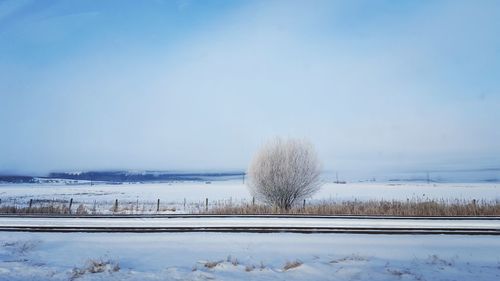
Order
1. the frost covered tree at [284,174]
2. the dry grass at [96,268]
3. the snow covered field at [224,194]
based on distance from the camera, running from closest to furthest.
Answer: the dry grass at [96,268]
the frost covered tree at [284,174]
the snow covered field at [224,194]

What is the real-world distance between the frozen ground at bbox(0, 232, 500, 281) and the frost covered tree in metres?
17.2

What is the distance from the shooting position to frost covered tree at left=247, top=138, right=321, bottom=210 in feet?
108

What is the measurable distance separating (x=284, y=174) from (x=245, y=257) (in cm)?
2089

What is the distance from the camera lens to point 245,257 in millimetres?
12453

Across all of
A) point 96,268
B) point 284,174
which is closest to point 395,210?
point 284,174

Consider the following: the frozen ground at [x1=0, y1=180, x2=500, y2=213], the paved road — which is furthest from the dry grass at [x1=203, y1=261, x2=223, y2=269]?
the frozen ground at [x1=0, y1=180, x2=500, y2=213]

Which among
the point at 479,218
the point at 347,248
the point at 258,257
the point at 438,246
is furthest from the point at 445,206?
the point at 258,257

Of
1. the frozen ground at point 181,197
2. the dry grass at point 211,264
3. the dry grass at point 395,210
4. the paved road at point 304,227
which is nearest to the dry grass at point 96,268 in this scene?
the dry grass at point 211,264

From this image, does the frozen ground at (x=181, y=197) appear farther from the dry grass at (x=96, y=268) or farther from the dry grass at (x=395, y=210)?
the dry grass at (x=96, y=268)

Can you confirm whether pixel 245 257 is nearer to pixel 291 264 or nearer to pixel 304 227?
pixel 291 264

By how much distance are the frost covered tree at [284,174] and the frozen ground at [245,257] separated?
17182mm

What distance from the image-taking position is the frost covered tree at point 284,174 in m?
33.0

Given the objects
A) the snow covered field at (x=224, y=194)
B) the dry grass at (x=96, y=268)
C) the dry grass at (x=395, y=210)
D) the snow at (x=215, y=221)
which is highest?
the snow covered field at (x=224, y=194)

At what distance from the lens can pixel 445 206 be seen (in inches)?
1094
